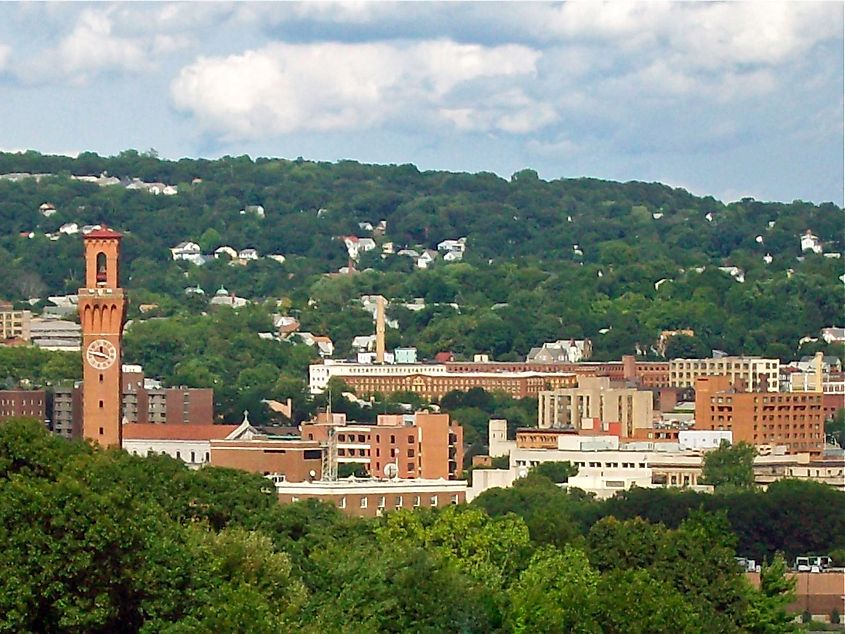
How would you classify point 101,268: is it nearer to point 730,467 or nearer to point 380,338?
point 730,467

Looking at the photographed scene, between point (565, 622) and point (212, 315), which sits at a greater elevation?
point (212, 315)

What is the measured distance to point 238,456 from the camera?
108 m

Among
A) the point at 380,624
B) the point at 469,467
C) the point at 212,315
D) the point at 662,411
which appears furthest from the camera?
the point at 212,315

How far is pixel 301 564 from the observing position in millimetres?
53656

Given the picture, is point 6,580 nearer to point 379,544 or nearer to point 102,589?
point 102,589

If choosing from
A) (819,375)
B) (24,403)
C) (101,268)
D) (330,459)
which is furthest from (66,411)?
(819,375)

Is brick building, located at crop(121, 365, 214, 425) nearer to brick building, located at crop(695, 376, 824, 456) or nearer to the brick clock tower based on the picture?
brick building, located at crop(695, 376, 824, 456)

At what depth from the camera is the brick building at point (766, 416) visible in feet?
466

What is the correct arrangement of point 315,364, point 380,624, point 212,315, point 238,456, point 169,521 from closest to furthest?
point 169,521 → point 380,624 → point 238,456 → point 315,364 → point 212,315

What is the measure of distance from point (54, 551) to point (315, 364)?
140 meters

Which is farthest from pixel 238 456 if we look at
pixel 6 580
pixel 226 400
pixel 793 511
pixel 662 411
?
pixel 6 580

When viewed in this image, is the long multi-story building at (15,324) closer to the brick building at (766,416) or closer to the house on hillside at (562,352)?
the house on hillside at (562,352)

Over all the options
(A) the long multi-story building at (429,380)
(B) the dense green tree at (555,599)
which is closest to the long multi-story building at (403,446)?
(A) the long multi-story building at (429,380)

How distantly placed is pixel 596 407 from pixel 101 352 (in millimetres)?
65400
